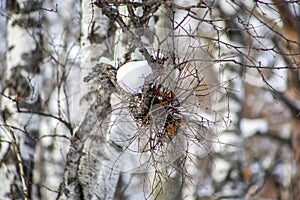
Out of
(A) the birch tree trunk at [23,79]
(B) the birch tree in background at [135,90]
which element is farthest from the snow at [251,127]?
(A) the birch tree trunk at [23,79]

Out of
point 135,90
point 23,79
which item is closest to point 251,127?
point 23,79

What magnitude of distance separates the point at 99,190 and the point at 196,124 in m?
0.92

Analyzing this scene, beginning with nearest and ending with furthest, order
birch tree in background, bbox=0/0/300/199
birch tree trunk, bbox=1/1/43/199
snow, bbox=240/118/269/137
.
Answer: birch tree in background, bbox=0/0/300/199, birch tree trunk, bbox=1/1/43/199, snow, bbox=240/118/269/137

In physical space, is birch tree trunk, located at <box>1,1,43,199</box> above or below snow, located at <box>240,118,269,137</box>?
below

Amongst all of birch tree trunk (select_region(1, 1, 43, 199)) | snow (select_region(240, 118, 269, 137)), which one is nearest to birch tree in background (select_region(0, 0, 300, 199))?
birch tree trunk (select_region(1, 1, 43, 199))

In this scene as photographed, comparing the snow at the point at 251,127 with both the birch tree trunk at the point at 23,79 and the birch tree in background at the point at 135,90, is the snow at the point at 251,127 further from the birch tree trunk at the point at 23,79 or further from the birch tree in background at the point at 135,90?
the birch tree trunk at the point at 23,79

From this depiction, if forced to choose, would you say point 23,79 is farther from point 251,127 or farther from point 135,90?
point 251,127

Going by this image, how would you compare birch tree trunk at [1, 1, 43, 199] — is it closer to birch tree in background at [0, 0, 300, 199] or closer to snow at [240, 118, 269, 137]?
birch tree in background at [0, 0, 300, 199]

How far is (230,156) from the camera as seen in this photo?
5.71 meters

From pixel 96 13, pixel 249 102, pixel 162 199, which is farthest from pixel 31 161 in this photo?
pixel 249 102

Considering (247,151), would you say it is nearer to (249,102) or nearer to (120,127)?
(249,102)

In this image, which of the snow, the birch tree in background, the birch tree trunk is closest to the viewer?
the birch tree in background

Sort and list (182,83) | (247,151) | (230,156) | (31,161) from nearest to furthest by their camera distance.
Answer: (182,83) → (31,161) → (230,156) → (247,151)

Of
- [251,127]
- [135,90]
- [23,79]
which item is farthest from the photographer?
[251,127]
